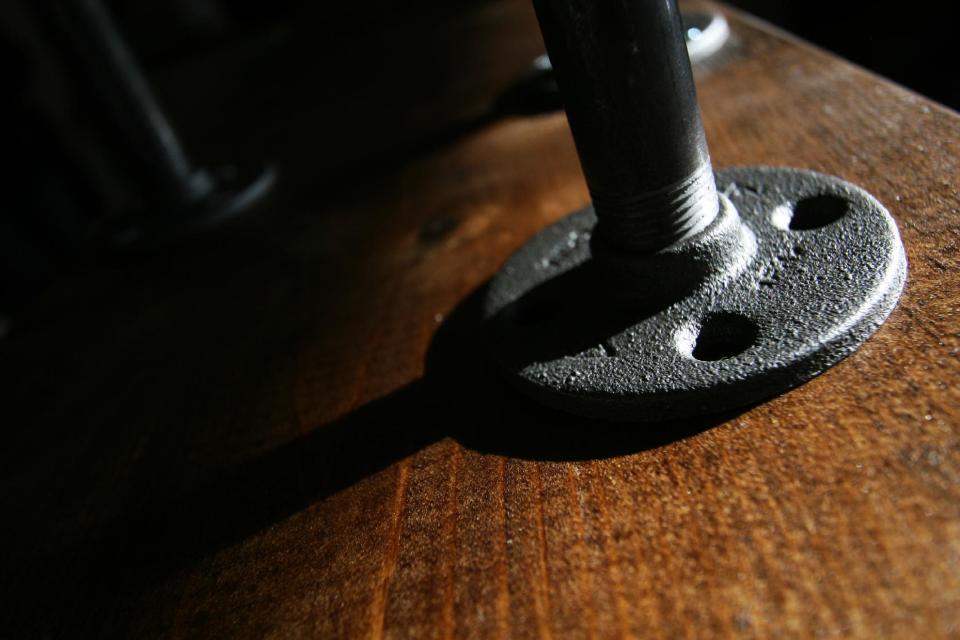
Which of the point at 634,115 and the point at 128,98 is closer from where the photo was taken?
the point at 634,115

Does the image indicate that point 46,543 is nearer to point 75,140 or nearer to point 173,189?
point 173,189

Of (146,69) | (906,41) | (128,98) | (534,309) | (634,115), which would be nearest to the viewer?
(634,115)

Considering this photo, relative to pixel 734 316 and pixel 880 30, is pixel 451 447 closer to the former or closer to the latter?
pixel 734 316

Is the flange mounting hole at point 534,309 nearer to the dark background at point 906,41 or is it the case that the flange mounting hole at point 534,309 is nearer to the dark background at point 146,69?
the dark background at point 146,69

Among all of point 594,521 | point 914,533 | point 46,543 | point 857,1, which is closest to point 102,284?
point 46,543

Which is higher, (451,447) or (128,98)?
(128,98)

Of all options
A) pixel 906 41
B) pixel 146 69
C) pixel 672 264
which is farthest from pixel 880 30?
pixel 146 69

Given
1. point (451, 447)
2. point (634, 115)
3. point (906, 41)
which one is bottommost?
point (906, 41)

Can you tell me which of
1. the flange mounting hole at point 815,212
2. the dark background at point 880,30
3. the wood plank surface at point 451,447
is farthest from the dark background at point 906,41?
the flange mounting hole at point 815,212
